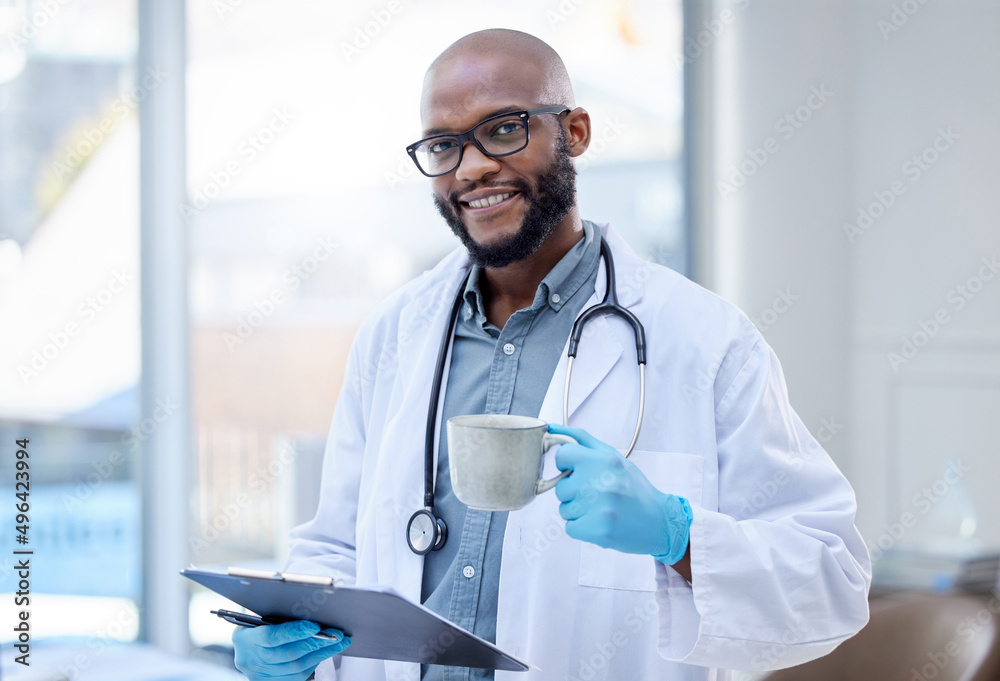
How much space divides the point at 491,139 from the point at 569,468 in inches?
21.9

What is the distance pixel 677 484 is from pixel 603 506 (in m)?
0.26

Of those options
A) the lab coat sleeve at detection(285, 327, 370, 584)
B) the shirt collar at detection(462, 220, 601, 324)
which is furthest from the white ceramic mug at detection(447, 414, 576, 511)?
the lab coat sleeve at detection(285, 327, 370, 584)

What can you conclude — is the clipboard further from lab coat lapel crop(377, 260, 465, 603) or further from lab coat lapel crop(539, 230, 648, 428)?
lab coat lapel crop(539, 230, 648, 428)

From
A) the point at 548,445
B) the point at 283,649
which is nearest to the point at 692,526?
the point at 548,445

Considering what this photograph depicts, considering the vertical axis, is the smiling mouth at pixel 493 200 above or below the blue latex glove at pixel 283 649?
above

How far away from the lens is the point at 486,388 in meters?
1.32

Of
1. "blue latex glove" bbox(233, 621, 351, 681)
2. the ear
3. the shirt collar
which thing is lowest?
"blue latex glove" bbox(233, 621, 351, 681)

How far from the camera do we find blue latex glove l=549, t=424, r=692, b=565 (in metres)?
0.98

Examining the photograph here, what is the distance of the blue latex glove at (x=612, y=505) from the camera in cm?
98

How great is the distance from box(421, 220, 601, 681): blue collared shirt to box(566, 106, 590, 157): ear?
0.45 feet

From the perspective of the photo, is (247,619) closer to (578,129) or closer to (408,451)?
(408,451)

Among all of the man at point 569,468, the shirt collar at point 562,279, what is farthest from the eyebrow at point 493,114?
the shirt collar at point 562,279

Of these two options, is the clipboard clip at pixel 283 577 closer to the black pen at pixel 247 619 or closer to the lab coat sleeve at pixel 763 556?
the black pen at pixel 247 619

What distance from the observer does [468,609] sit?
1.21 m
